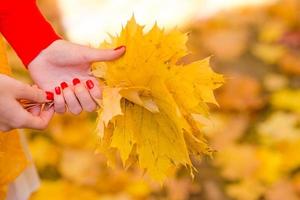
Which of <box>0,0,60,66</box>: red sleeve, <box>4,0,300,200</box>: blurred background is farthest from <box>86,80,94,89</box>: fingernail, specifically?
<box>4,0,300,200</box>: blurred background

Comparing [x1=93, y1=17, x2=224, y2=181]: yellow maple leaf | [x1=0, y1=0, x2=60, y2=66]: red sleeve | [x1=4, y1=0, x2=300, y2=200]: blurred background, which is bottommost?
[x1=4, y1=0, x2=300, y2=200]: blurred background

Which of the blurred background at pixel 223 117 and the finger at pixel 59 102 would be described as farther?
the blurred background at pixel 223 117

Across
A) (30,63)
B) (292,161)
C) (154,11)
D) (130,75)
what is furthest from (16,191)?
(154,11)

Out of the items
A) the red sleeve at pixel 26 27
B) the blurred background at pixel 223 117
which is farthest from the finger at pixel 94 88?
the blurred background at pixel 223 117

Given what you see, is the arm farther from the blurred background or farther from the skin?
the blurred background

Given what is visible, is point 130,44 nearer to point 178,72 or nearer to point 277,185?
point 178,72

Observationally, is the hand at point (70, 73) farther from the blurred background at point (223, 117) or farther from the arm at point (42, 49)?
the blurred background at point (223, 117)
